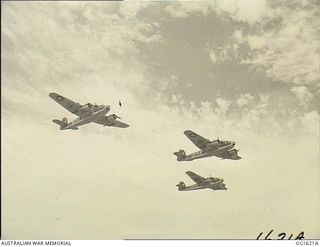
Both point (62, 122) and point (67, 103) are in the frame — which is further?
point (62, 122)

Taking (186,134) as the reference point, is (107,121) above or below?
above

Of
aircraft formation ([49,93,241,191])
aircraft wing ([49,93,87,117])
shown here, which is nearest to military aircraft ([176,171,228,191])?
aircraft formation ([49,93,241,191])

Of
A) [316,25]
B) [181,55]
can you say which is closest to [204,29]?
[181,55]

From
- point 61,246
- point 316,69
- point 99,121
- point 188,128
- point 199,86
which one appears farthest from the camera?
point 99,121

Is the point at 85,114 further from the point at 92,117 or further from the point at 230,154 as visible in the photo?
the point at 230,154

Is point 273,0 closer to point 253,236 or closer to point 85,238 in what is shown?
point 253,236

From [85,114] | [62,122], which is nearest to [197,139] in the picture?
[85,114]

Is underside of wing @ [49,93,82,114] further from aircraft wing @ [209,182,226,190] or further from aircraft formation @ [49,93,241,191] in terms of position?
aircraft wing @ [209,182,226,190]

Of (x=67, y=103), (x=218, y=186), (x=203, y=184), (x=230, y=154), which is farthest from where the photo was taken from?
(x=203, y=184)
